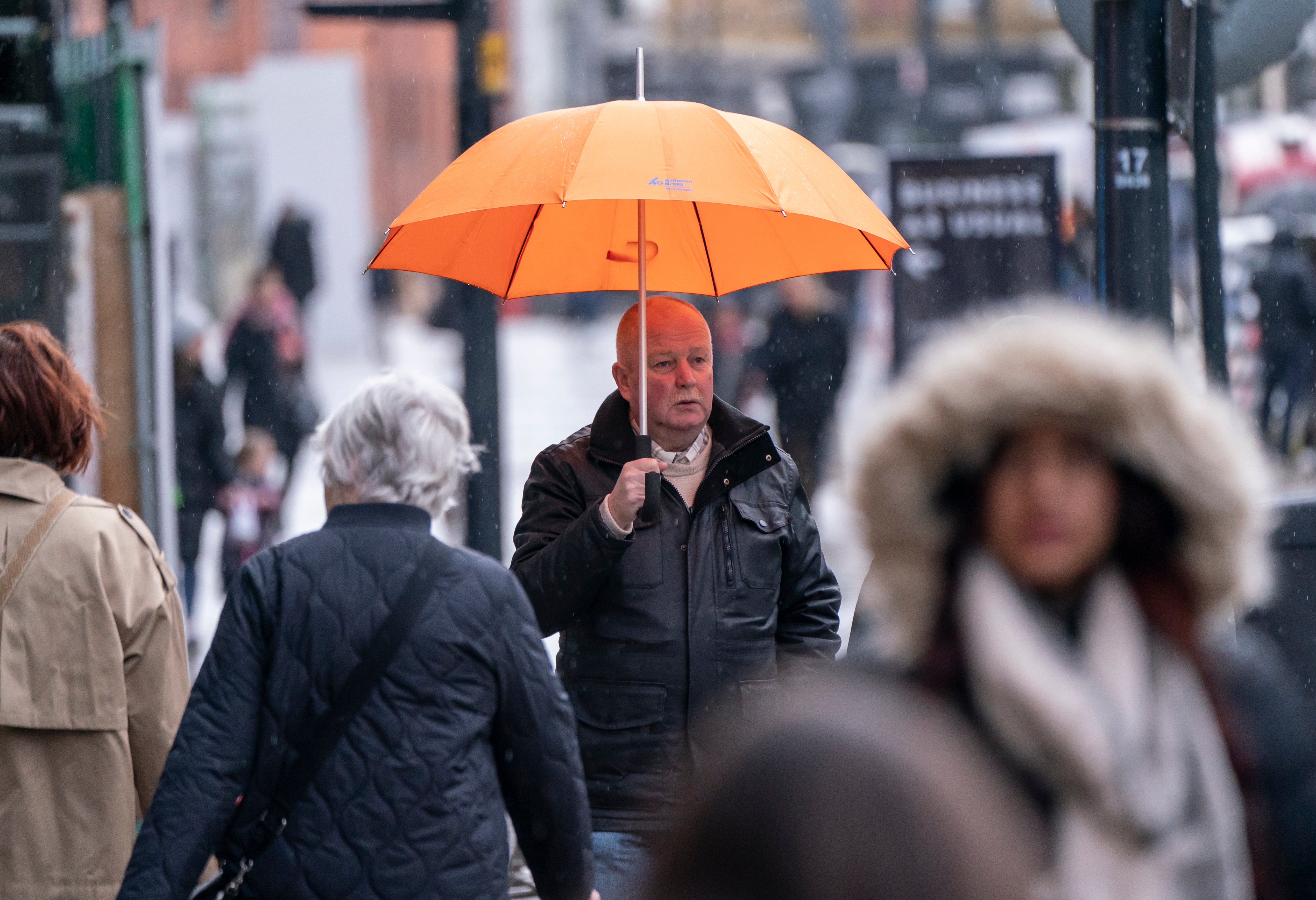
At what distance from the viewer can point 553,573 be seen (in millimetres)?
3498

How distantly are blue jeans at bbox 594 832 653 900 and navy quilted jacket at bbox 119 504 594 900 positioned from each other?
561 millimetres

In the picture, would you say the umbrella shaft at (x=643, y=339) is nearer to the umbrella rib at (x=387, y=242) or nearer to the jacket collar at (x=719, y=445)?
the jacket collar at (x=719, y=445)

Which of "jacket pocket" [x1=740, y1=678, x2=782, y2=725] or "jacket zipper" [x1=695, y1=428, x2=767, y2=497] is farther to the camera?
"jacket zipper" [x1=695, y1=428, x2=767, y2=497]

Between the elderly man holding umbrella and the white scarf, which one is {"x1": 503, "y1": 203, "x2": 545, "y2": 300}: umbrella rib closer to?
the elderly man holding umbrella

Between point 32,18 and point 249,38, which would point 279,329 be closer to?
point 32,18

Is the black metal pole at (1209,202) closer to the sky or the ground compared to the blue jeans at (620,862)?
closer to the sky

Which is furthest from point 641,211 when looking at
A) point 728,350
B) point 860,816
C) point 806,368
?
point 728,350

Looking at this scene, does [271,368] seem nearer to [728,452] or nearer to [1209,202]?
[1209,202]

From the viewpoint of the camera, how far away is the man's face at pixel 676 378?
374 centimetres

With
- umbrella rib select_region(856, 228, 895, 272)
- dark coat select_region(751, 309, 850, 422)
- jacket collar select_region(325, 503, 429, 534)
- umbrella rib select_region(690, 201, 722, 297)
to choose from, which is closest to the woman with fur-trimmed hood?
jacket collar select_region(325, 503, 429, 534)

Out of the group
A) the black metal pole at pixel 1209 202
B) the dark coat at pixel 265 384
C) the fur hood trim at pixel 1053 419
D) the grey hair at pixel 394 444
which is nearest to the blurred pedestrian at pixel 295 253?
the dark coat at pixel 265 384

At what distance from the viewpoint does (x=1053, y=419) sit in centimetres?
175

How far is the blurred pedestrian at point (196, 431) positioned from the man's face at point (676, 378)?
6.35 metres

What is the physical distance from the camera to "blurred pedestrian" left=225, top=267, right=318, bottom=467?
456 inches
